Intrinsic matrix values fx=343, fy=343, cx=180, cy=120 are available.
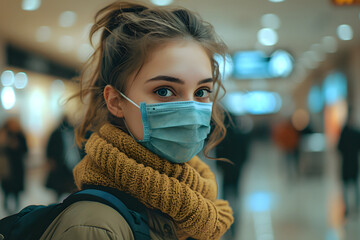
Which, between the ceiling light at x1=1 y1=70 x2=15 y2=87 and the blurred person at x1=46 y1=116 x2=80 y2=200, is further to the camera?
the blurred person at x1=46 y1=116 x2=80 y2=200

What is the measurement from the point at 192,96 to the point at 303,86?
69.9ft

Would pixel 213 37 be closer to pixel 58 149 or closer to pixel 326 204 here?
pixel 58 149

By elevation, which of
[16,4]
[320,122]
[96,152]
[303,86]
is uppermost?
[16,4]

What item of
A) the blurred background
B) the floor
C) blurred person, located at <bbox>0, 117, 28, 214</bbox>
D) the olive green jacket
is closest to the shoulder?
the olive green jacket

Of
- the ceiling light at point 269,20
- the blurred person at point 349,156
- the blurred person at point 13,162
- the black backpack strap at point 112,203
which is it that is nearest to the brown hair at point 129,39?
the black backpack strap at point 112,203

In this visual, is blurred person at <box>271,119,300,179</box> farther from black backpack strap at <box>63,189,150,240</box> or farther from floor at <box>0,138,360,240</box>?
black backpack strap at <box>63,189,150,240</box>

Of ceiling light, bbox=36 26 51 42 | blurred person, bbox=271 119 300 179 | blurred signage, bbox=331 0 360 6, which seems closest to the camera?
blurred signage, bbox=331 0 360 6

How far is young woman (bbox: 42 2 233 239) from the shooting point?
1048 mm

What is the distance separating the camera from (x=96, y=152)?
1.06 metres

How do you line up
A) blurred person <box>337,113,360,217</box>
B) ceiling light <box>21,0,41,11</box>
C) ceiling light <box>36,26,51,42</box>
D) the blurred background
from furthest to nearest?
blurred person <box>337,113,360,217</box> < ceiling light <box>36,26,51,42</box> < the blurred background < ceiling light <box>21,0,41,11</box>

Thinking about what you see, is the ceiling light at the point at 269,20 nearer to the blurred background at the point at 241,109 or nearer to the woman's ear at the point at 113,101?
the blurred background at the point at 241,109

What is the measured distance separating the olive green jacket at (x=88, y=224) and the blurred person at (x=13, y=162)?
1813 mm

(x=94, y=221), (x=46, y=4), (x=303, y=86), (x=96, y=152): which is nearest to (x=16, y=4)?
(x=46, y=4)

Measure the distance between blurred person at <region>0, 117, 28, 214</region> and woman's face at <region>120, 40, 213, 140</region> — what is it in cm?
178
